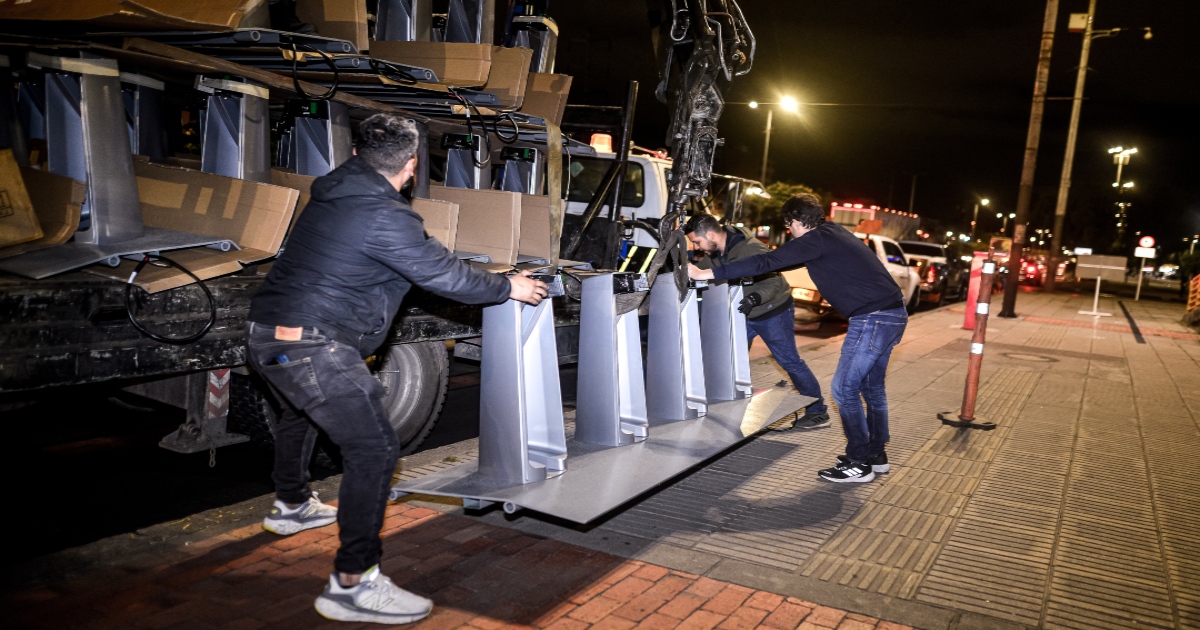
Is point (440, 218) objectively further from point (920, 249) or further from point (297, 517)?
point (920, 249)

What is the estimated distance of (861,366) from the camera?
5445 millimetres

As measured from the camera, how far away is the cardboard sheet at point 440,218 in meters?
4.59

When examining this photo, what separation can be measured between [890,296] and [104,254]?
449 centimetres

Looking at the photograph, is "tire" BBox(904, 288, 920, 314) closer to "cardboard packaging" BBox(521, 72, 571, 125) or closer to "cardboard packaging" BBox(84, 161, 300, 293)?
"cardboard packaging" BBox(521, 72, 571, 125)

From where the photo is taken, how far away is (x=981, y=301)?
727 cm

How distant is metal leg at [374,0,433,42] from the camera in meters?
5.45

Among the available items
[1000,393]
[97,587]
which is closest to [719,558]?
[97,587]

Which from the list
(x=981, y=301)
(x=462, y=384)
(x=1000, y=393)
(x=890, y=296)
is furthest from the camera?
(x=1000, y=393)

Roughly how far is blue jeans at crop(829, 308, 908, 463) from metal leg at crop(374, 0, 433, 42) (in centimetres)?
351

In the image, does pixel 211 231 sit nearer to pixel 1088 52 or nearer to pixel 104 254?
pixel 104 254

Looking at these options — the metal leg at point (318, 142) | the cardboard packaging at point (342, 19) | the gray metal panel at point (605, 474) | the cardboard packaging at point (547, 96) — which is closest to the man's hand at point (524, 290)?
the gray metal panel at point (605, 474)

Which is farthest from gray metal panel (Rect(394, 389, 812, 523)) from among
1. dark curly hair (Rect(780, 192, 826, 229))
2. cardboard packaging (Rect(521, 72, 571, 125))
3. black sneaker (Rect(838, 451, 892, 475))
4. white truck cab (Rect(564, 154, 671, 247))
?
white truck cab (Rect(564, 154, 671, 247))

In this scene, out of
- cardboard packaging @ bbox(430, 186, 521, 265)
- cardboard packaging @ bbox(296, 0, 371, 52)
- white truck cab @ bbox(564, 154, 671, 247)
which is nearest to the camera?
cardboard packaging @ bbox(296, 0, 371, 52)

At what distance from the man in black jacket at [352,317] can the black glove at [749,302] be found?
3549 mm
